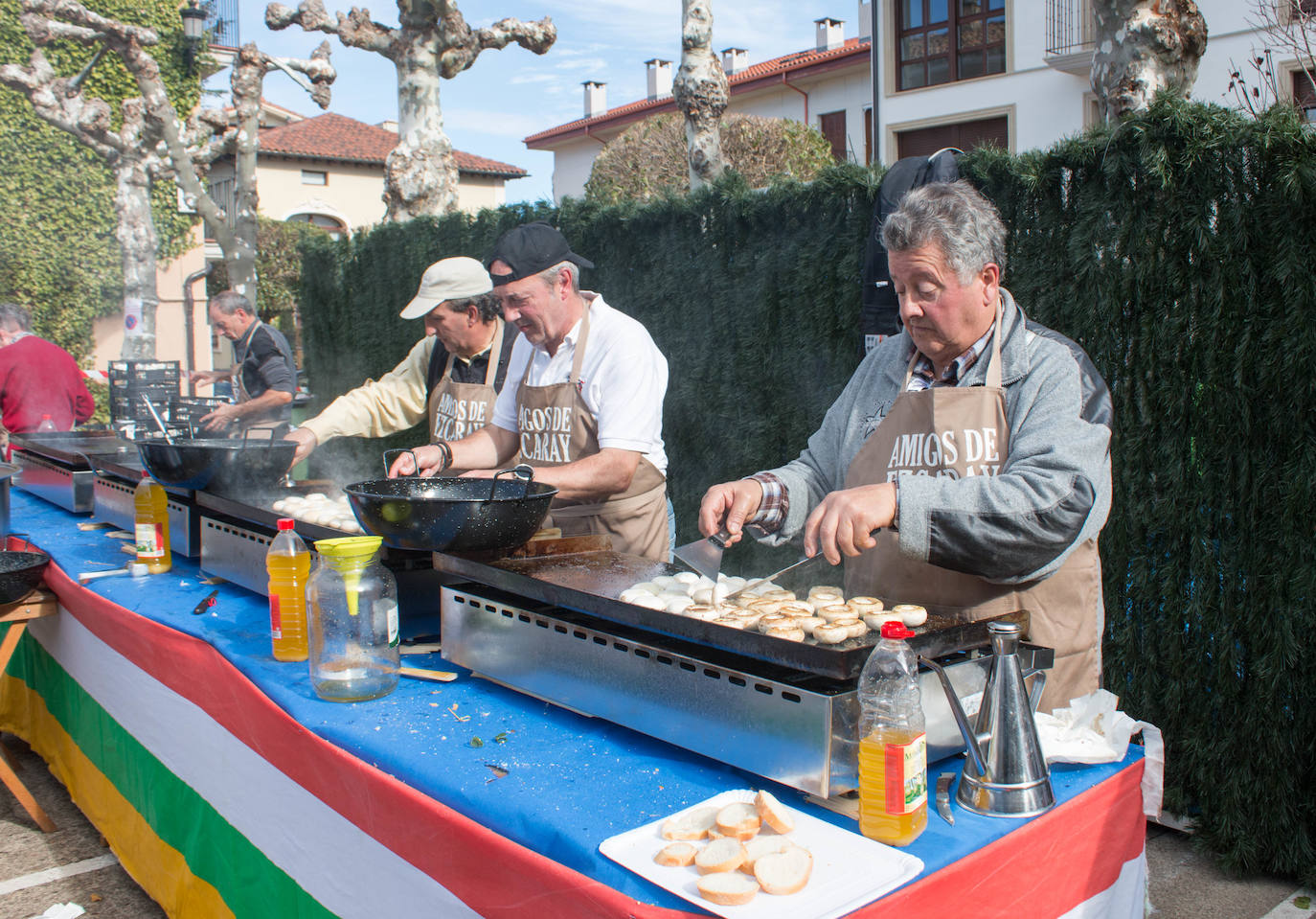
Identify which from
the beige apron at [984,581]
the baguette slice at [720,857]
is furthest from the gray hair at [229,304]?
the baguette slice at [720,857]

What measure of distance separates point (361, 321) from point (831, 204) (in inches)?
211

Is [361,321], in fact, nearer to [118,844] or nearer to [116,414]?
[116,414]

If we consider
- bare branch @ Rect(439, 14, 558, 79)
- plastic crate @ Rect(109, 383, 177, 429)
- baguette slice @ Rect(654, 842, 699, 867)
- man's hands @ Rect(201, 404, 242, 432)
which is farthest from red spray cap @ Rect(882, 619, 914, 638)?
bare branch @ Rect(439, 14, 558, 79)

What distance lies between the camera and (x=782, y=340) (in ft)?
15.7

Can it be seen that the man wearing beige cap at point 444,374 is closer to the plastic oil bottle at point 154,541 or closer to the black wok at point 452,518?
the plastic oil bottle at point 154,541

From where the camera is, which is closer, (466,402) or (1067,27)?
(466,402)

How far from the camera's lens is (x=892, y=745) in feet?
4.37

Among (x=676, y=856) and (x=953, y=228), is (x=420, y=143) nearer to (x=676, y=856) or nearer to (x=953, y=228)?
(x=953, y=228)

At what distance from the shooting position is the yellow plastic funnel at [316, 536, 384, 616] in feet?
6.77

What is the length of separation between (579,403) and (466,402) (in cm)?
82

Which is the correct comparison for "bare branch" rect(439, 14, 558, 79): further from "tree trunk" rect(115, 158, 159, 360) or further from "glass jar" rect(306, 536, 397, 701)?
"glass jar" rect(306, 536, 397, 701)

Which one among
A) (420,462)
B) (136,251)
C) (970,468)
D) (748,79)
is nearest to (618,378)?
(420,462)

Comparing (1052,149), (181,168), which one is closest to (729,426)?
(1052,149)

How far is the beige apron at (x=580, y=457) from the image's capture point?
3125mm
